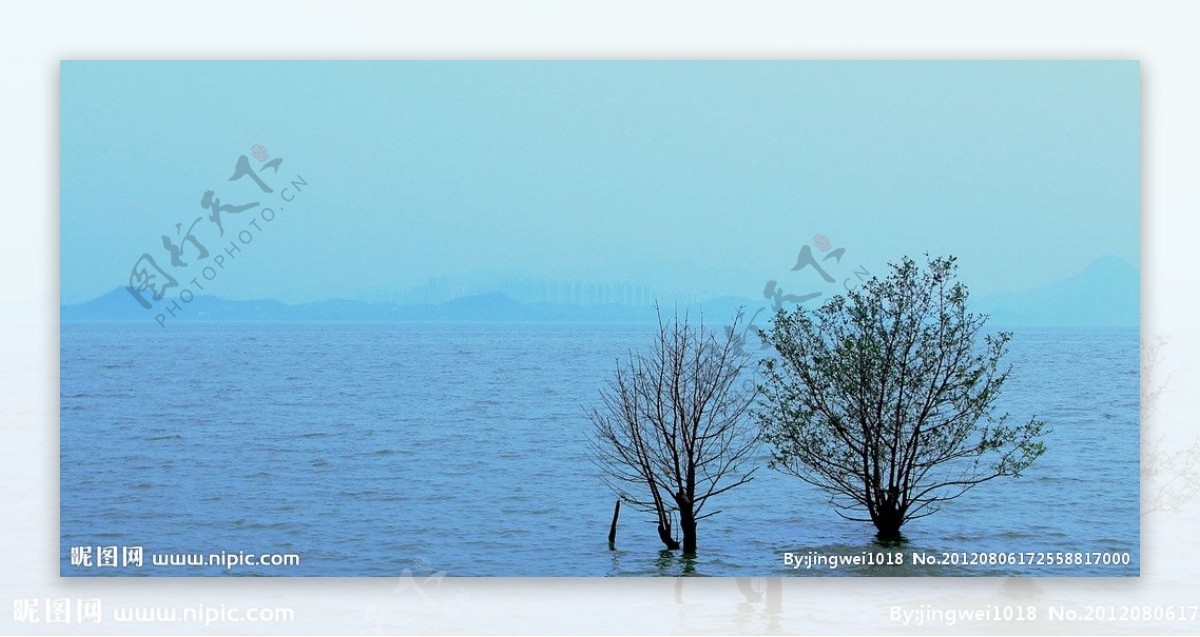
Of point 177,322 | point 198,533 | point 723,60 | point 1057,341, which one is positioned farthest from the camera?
point 1057,341

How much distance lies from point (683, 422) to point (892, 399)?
1.56 metres

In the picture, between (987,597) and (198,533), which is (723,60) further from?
(198,533)

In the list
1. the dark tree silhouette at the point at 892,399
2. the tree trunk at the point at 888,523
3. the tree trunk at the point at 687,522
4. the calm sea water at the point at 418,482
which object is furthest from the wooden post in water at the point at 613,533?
the tree trunk at the point at 888,523

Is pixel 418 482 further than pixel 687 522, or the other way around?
pixel 418 482

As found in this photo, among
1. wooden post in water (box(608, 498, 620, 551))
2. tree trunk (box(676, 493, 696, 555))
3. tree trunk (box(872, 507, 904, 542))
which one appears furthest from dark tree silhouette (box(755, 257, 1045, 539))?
wooden post in water (box(608, 498, 620, 551))

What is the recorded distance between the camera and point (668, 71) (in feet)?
24.6

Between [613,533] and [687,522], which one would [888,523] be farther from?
[613,533]

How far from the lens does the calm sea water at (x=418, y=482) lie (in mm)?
7852

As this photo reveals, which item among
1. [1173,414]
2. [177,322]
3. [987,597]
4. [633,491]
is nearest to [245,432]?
[177,322]

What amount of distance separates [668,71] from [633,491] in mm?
3258

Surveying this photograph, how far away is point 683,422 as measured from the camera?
27.5ft

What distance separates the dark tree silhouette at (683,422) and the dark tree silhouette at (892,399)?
0.96 feet

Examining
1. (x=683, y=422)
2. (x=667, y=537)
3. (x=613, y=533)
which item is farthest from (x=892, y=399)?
(x=613, y=533)

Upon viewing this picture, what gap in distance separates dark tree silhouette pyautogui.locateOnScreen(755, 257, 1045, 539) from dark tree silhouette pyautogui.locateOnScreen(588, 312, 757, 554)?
0.29 m
